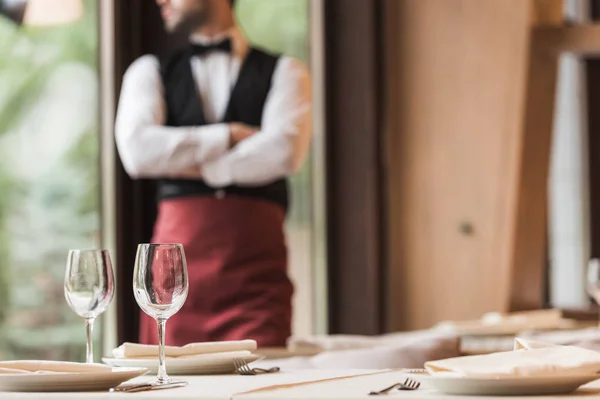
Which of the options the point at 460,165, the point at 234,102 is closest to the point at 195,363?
the point at 234,102

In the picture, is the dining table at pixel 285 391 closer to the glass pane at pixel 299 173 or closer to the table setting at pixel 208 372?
the table setting at pixel 208 372

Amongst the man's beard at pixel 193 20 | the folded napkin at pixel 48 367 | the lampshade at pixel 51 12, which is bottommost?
the folded napkin at pixel 48 367

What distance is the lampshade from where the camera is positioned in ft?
11.7

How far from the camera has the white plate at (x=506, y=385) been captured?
1.25 m

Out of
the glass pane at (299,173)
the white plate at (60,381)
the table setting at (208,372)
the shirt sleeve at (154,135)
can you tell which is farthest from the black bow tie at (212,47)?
the white plate at (60,381)

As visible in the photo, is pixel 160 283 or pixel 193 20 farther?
pixel 193 20

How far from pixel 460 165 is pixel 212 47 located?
1.85 meters

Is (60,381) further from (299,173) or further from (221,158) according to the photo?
(299,173)

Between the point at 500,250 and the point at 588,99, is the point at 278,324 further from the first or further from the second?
the point at 588,99

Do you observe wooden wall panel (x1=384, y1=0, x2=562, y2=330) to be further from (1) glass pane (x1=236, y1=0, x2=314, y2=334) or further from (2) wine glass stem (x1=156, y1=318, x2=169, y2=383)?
(2) wine glass stem (x1=156, y1=318, x2=169, y2=383)

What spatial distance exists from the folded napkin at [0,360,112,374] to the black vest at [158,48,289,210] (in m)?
1.79

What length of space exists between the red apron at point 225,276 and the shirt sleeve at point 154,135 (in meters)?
0.13

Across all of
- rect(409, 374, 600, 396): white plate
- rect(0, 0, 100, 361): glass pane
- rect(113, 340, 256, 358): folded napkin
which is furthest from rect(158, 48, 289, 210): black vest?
rect(409, 374, 600, 396): white plate

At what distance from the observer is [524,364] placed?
4.35 ft
